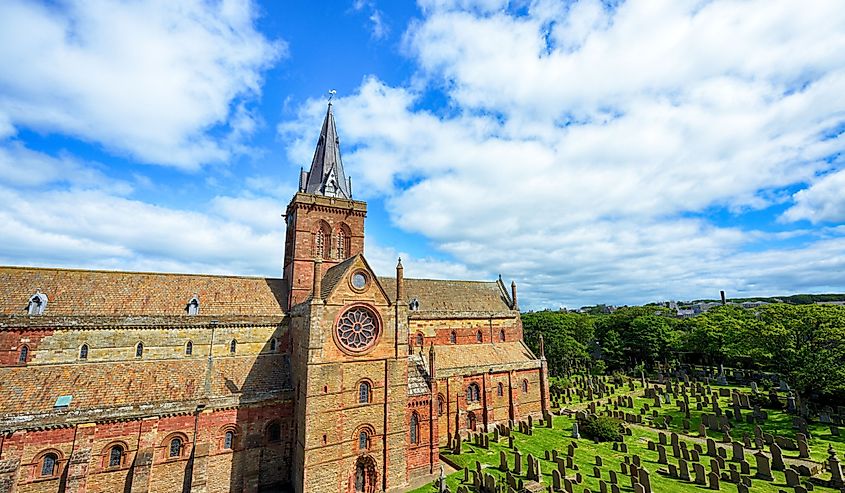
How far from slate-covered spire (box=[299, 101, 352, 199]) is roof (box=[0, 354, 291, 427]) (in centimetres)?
1334

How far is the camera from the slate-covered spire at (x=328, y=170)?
95.5ft

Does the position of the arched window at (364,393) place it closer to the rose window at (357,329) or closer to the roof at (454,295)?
the rose window at (357,329)

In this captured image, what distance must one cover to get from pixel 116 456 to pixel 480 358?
24.9 m

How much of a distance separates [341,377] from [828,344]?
41.2 metres

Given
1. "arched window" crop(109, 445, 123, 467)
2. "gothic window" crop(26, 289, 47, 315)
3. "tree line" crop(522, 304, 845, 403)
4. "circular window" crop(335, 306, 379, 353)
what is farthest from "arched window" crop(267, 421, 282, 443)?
"tree line" crop(522, 304, 845, 403)

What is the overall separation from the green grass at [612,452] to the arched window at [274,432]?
27.6 feet

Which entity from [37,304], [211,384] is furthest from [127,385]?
[37,304]

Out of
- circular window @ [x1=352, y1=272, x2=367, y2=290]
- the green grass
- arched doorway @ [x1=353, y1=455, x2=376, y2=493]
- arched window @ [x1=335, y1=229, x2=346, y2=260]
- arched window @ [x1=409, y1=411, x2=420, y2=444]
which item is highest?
arched window @ [x1=335, y1=229, x2=346, y2=260]

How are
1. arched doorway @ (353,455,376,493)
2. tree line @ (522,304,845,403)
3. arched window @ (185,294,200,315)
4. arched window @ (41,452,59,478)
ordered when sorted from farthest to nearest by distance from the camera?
1. tree line @ (522,304,845,403)
2. arched window @ (185,294,200,315)
3. arched doorway @ (353,455,376,493)
4. arched window @ (41,452,59,478)

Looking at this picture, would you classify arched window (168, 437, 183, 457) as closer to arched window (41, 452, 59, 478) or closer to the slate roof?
arched window (41, 452, 59, 478)

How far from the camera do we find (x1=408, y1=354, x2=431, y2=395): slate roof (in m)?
24.1

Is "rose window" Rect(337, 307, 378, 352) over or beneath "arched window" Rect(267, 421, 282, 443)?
over

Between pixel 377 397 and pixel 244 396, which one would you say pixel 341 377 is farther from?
pixel 244 396

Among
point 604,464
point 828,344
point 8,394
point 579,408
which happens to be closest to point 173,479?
point 8,394
